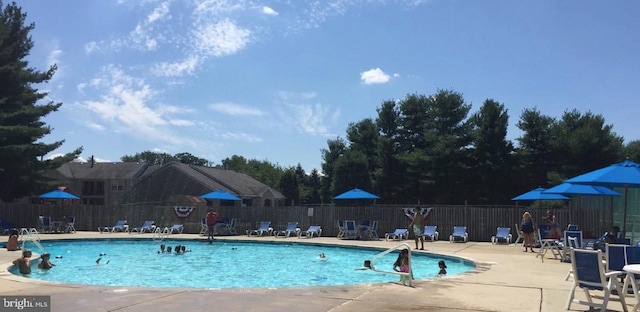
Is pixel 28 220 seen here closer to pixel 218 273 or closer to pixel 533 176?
pixel 218 273

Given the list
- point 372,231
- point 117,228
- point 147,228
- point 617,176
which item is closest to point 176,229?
point 147,228

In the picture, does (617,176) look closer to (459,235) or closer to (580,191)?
(580,191)

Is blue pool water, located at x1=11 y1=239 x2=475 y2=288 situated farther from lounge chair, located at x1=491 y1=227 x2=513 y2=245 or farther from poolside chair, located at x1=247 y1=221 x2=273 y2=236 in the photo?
lounge chair, located at x1=491 y1=227 x2=513 y2=245

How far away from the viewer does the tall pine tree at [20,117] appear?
29875mm

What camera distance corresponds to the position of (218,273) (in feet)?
46.6

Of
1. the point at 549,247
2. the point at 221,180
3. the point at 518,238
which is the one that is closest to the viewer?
the point at 549,247

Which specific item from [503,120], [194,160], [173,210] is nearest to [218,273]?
[173,210]

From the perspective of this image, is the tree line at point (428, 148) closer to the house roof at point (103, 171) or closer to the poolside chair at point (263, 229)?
the poolside chair at point (263, 229)

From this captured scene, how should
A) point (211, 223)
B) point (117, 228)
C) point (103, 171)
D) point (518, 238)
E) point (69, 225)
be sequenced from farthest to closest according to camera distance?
1. point (103, 171)
2. point (117, 228)
3. point (69, 225)
4. point (211, 223)
5. point (518, 238)

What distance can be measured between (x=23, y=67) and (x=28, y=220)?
438 inches

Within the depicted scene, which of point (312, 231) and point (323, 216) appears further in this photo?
point (323, 216)

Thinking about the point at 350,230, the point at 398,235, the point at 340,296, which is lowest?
the point at 398,235

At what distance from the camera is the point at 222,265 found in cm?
1591

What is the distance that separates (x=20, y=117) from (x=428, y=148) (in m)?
27.3
